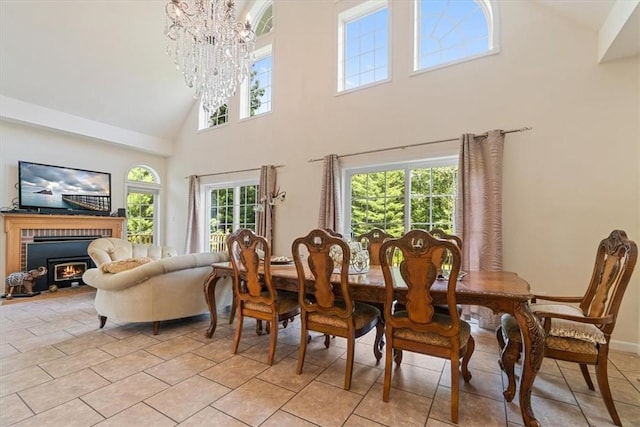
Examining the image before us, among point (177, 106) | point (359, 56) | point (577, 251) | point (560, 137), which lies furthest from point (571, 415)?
point (177, 106)

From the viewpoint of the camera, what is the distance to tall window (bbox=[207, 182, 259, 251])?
5.93m

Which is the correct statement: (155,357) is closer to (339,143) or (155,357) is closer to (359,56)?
(339,143)

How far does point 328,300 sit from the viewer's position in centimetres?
226

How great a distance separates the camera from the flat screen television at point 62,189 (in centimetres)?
504

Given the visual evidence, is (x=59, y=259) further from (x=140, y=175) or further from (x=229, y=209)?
(x=229, y=209)

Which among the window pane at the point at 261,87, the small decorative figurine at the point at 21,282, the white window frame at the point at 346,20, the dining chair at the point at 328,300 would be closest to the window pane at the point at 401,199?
the white window frame at the point at 346,20

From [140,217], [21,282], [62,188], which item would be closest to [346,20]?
[62,188]

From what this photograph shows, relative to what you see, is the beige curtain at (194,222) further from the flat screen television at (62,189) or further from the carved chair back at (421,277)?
the carved chair back at (421,277)

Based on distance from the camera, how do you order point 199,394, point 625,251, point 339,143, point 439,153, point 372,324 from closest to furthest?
point 625,251 < point 199,394 < point 372,324 < point 439,153 < point 339,143

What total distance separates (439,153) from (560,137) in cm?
123

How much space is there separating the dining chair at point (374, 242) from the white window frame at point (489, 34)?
235cm

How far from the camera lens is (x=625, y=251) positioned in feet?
6.06

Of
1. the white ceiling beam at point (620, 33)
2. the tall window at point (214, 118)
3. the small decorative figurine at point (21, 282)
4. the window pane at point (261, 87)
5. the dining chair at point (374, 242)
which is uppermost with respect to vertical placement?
the window pane at point (261, 87)

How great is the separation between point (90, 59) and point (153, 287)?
4.46 m
